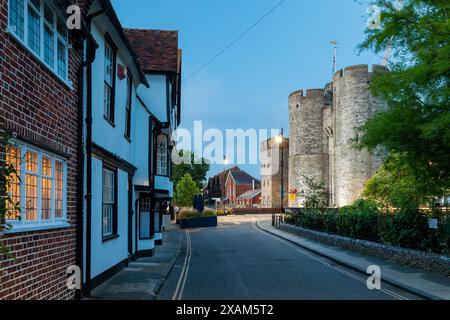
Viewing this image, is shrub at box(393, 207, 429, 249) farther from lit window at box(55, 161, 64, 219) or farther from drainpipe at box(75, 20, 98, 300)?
lit window at box(55, 161, 64, 219)

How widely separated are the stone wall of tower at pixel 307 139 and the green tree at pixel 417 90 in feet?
175

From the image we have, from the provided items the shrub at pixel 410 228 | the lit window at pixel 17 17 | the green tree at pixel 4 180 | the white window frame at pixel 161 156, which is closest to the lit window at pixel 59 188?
the lit window at pixel 17 17

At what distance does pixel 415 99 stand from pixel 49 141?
11040 millimetres

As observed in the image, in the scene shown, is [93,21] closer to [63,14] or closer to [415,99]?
[63,14]

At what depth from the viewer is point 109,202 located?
1342cm

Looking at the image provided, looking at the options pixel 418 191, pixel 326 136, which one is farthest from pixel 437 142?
pixel 326 136

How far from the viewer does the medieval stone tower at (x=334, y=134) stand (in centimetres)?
5931

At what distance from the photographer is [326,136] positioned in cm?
6931

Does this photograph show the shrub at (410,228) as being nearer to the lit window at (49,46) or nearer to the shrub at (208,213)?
the lit window at (49,46)

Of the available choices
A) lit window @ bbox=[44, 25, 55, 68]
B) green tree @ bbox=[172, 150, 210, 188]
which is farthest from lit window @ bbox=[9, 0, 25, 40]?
green tree @ bbox=[172, 150, 210, 188]

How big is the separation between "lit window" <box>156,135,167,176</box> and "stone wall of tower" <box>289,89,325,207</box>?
46716mm

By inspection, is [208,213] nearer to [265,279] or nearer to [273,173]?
[265,279]

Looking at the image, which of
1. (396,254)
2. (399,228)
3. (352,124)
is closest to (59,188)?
(396,254)
